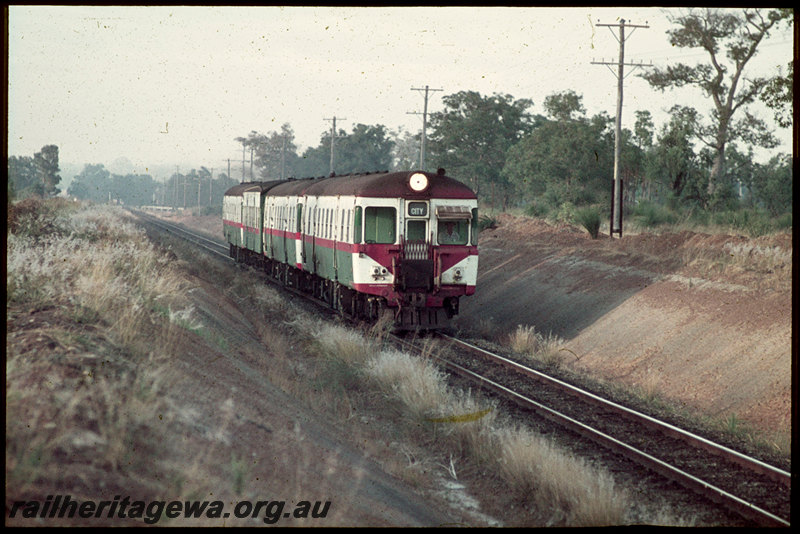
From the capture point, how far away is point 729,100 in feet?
121

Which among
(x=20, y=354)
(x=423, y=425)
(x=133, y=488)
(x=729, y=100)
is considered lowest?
(x=423, y=425)

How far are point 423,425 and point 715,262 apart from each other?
35.3 ft

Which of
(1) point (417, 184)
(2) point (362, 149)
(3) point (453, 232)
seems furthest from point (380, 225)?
(2) point (362, 149)

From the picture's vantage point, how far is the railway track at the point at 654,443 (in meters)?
8.05

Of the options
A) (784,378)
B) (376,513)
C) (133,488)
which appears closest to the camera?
(133,488)

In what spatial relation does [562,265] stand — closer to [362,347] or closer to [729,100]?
[362,347]

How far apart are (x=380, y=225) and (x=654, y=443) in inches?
336

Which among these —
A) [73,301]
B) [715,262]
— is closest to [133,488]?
[73,301]

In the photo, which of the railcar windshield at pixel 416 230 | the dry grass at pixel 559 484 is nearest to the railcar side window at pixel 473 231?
the railcar windshield at pixel 416 230

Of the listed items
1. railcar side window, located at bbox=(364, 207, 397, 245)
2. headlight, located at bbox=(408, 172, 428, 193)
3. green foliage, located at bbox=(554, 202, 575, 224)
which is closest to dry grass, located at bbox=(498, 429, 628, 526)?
railcar side window, located at bbox=(364, 207, 397, 245)

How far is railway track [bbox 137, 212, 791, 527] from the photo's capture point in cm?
805

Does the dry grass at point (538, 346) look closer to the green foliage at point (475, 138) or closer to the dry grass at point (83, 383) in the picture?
the dry grass at point (83, 383)

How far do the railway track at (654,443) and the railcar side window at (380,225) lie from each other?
3.59m

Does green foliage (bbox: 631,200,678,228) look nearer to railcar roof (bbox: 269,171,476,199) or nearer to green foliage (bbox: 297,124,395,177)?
railcar roof (bbox: 269,171,476,199)
